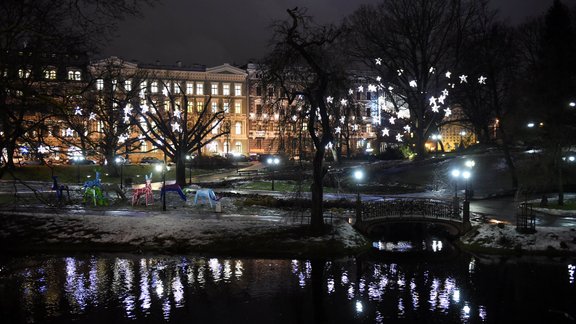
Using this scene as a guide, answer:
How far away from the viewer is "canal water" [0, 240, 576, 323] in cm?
1756

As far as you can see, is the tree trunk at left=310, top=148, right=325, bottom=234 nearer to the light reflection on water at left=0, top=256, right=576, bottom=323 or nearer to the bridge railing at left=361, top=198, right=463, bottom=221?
the light reflection on water at left=0, top=256, right=576, bottom=323

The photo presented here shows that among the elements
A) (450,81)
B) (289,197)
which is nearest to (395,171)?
(450,81)

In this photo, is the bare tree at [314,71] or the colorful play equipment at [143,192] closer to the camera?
the bare tree at [314,71]

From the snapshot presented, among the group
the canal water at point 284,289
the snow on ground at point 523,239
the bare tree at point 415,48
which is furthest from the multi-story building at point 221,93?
the canal water at point 284,289

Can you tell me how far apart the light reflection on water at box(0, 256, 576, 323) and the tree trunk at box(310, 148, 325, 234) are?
3.37 meters

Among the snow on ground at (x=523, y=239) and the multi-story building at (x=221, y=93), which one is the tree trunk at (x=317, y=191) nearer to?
the snow on ground at (x=523, y=239)

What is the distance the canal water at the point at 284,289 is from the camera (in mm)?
17562

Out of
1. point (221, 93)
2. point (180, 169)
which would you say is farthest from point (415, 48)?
point (221, 93)

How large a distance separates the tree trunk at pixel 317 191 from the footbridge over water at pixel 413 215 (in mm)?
3757

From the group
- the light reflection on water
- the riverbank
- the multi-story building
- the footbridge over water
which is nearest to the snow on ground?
the footbridge over water

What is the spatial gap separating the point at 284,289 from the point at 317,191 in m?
8.43

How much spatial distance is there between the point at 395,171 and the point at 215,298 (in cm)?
4350

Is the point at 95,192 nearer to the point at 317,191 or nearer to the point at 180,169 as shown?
the point at 180,169

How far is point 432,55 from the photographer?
190ft
